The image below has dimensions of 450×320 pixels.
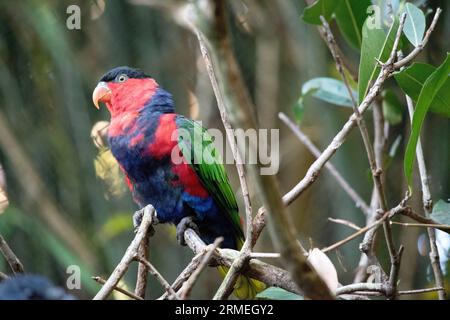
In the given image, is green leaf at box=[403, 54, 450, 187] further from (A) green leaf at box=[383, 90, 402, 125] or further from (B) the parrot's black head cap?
(B) the parrot's black head cap

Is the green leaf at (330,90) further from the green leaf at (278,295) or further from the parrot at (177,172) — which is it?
the green leaf at (278,295)

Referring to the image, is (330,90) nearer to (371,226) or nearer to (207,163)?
(207,163)

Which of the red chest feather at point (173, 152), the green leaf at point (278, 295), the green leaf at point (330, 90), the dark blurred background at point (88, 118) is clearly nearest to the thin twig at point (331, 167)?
the green leaf at point (330, 90)

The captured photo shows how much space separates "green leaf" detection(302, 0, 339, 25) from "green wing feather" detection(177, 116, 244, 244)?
63cm

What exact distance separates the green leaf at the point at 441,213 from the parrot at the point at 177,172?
941 millimetres

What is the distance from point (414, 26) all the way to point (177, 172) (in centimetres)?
107

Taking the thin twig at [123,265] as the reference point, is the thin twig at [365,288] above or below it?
below

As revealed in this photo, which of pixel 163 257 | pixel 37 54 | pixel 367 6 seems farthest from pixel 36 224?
pixel 367 6

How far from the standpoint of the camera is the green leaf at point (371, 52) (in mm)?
1519

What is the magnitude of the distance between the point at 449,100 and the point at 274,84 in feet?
7.49

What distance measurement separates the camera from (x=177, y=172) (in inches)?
91.8

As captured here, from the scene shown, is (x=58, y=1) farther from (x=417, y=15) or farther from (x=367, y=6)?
(x=417, y=15)

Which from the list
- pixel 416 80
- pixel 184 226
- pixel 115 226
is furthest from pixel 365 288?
pixel 115 226

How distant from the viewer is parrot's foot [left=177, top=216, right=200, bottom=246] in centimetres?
229
